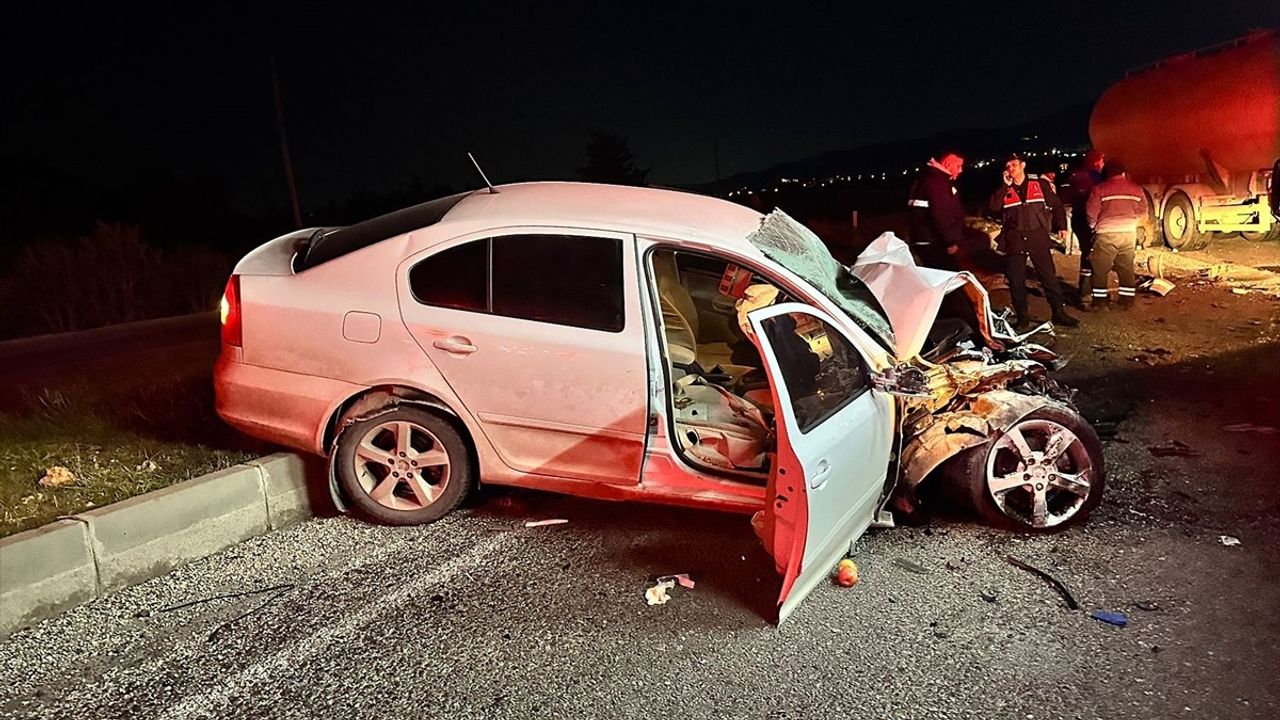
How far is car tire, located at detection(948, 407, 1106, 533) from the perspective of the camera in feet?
14.5

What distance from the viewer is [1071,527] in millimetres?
4535

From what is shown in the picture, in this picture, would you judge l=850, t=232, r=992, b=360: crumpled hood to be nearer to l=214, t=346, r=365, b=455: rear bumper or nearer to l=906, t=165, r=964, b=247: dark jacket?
l=214, t=346, r=365, b=455: rear bumper

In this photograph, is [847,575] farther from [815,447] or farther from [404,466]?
[404,466]

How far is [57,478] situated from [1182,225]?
51.2ft

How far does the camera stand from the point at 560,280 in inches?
171

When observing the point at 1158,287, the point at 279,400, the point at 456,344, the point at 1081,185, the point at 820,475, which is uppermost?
the point at 1081,185

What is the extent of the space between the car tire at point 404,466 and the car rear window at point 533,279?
615 mm

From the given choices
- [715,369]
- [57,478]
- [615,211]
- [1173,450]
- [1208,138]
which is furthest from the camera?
[1208,138]

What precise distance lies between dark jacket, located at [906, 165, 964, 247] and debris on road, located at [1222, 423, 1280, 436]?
11.5 ft

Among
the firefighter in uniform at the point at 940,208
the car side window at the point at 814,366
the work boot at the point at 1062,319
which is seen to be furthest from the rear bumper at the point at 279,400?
the work boot at the point at 1062,319

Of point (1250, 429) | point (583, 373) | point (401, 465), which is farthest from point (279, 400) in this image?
point (1250, 429)

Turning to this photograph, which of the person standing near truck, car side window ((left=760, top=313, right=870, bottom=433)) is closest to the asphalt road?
car side window ((left=760, top=313, right=870, bottom=433))

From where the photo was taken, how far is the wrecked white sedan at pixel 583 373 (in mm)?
4223

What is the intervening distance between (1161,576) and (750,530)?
5.90ft
